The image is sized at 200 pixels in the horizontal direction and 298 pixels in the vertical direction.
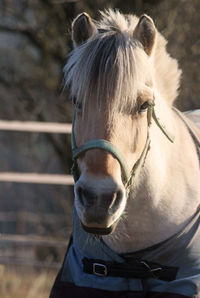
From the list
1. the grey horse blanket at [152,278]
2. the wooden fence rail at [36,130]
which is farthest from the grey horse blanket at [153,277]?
the wooden fence rail at [36,130]

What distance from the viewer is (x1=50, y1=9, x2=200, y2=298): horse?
1967 mm

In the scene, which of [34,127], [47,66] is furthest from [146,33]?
[47,66]

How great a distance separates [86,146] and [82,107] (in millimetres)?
179

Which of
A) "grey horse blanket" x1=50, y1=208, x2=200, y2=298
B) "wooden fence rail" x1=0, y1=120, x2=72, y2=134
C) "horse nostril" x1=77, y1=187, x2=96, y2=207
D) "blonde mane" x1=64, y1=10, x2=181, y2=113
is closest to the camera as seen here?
"horse nostril" x1=77, y1=187, x2=96, y2=207

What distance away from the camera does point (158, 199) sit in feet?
7.24

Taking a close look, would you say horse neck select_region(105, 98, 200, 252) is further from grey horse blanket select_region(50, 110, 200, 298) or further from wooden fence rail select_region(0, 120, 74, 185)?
wooden fence rail select_region(0, 120, 74, 185)

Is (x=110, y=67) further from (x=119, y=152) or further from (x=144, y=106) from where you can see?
(x=119, y=152)

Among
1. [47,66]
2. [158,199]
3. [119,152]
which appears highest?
[119,152]

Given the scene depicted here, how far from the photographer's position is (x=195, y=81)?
6176 millimetres

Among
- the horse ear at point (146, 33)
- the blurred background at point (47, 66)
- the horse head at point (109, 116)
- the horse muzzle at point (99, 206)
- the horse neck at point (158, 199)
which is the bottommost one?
the blurred background at point (47, 66)

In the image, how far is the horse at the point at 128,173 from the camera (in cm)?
197

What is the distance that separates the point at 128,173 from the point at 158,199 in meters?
0.23

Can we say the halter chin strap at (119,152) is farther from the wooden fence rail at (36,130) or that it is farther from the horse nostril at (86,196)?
the wooden fence rail at (36,130)

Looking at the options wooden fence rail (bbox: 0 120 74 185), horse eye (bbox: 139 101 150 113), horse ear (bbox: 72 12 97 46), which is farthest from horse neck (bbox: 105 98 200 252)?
wooden fence rail (bbox: 0 120 74 185)
